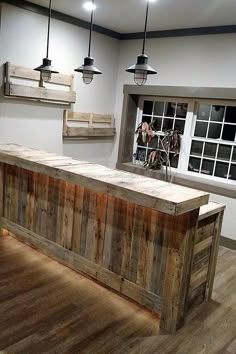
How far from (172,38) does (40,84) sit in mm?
2020

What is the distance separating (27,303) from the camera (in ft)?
8.85

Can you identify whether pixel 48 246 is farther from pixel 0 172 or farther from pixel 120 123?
pixel 120 123

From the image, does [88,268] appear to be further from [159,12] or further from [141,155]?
[159,12]

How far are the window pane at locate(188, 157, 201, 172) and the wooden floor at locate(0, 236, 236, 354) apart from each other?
6.50 ft

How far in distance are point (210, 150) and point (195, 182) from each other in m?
0.54

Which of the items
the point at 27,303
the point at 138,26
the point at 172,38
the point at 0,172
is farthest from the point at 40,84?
the point at 27,303

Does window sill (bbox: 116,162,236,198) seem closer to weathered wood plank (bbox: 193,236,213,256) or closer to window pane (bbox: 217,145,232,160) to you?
window pane (bbox: 217,145,232,160)

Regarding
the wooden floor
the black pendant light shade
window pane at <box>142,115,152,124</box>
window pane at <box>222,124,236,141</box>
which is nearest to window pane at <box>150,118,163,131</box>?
window pane at <box>142,115,152,124</box>

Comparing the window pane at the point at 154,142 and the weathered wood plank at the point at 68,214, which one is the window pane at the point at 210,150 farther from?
the weathered wood plank at the point at 68,214

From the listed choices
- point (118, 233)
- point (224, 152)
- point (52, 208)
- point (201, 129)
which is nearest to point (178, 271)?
point (118, 233)

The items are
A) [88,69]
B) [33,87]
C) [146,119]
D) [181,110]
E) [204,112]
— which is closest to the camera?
[88,69]

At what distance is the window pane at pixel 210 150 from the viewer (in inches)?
185

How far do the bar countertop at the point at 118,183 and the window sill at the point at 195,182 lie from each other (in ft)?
6.22

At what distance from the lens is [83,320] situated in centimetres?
256
